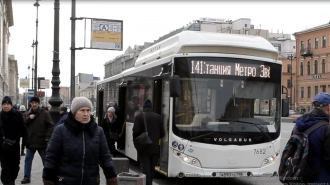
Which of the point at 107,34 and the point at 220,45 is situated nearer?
the point at 220,45

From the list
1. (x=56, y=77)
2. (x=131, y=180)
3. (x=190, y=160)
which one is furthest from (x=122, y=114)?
(x=131, y=180)

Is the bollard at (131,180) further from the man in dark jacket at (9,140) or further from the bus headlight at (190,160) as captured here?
the man in dark jacket at (9,140)

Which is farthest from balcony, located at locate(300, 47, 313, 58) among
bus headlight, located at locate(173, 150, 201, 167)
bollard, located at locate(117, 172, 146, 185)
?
bollard, located at locate(117, 172, 146, 185)

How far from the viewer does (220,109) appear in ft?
30.8

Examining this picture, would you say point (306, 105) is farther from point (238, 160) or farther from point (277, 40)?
point (238, 160)

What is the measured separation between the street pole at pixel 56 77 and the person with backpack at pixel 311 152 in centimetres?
1084

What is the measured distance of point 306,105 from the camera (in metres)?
80.3

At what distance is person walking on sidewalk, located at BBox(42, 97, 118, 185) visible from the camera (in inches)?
A: 185

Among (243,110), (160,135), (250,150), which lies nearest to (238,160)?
(250,150)

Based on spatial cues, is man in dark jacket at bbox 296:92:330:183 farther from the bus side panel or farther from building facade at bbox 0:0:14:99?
building facade at bbox 0:0:14:99

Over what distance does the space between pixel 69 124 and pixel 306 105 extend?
3135 inches

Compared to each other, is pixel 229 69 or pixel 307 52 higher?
pixel 307 52

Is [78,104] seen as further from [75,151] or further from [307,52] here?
[307,52]

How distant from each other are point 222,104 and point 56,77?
7322mm
